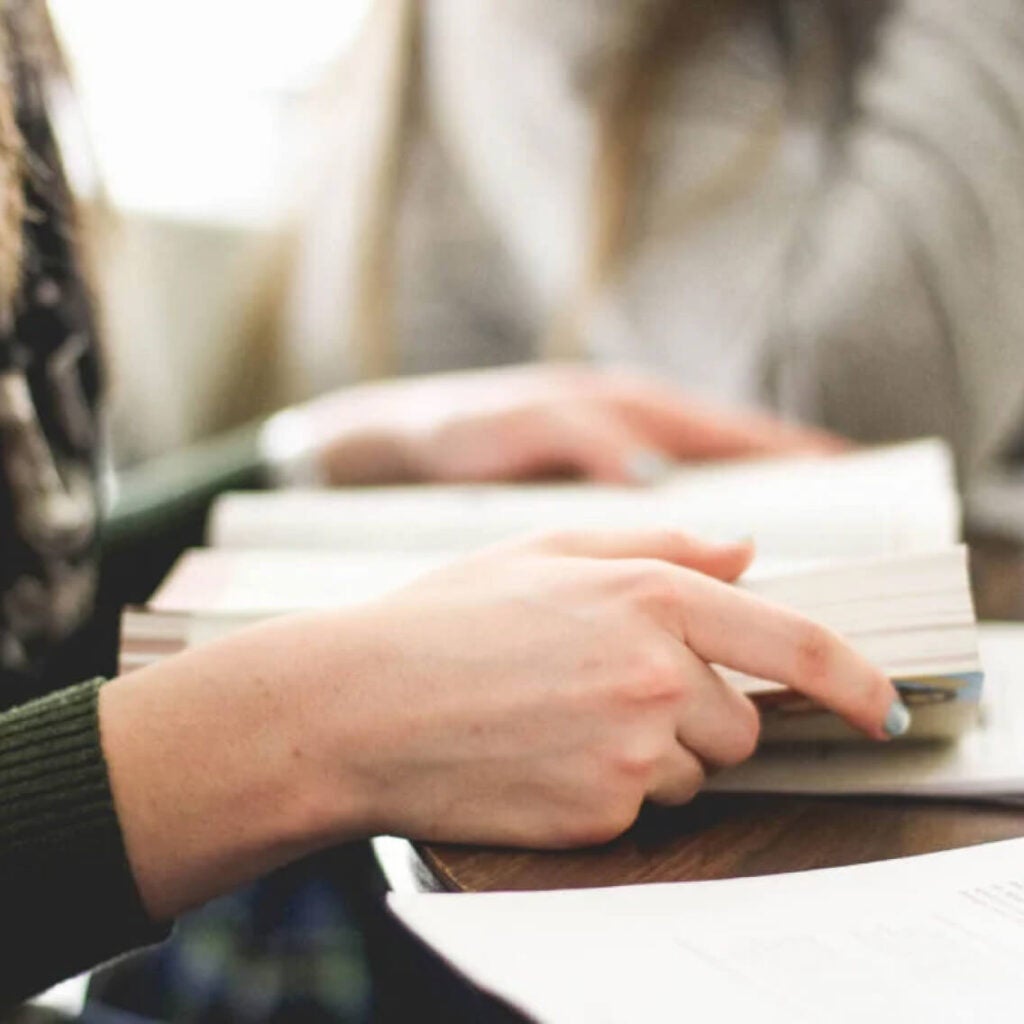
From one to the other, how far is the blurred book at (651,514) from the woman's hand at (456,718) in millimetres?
188

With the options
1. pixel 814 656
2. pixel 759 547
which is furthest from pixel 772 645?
pixel 759 547

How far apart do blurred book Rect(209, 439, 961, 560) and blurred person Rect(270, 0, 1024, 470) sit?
0.61 m

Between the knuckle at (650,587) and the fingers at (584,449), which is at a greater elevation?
the knuckle at (650,587)

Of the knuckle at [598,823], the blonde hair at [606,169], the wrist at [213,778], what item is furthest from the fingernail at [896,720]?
the blonde hair at [606,169]

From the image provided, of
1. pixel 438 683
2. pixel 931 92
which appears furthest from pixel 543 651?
pixel 931 92

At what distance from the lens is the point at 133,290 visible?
1565 millimetres

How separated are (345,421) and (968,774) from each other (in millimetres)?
651

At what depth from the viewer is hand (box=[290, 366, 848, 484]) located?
3.18ft

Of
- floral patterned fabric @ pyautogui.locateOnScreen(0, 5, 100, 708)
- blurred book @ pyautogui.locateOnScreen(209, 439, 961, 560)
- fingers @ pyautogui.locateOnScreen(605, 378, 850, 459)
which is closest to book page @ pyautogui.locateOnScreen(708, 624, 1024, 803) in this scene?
blurred book @ pyautogui.locateOnScreen(209, 439, 961, 560)

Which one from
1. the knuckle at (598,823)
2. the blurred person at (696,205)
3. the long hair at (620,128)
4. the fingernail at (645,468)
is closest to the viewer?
the knuckle at (598,823)

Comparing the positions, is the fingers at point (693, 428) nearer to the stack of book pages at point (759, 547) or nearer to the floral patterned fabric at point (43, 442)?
the stack of book pages at point (759, 547)

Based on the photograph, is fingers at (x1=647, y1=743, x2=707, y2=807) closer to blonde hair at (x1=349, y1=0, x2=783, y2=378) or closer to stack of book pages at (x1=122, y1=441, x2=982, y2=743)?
stack of book pages at (x1=122, y1=441, x2=982, y2=743)

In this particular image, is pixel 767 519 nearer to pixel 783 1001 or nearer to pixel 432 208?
pixel 783 1001

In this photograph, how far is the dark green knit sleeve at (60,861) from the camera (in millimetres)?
450
